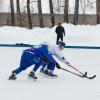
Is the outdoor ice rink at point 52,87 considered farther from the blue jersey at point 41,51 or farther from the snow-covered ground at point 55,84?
the blue jersey at point 41,51

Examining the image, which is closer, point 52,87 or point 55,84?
point 52,87

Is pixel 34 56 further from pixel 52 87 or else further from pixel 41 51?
pixel 52 87

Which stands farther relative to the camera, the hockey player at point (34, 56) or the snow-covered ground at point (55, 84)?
the hockey player at point (34, 56)

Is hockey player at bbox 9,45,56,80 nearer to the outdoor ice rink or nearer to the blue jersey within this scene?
the blue jersey

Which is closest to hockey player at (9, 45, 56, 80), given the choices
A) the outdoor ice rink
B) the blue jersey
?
the blue jersey

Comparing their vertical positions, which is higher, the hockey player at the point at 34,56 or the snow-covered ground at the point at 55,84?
the hockey player at the point at 34,56

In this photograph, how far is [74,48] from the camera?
1750 cm

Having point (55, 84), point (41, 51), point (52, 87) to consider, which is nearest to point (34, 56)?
point (41, 51)

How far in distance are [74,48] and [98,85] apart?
30.3 ft

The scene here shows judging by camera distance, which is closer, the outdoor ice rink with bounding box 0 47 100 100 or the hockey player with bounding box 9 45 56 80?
the outdoor ice rink with bounding box 0 47 100 100

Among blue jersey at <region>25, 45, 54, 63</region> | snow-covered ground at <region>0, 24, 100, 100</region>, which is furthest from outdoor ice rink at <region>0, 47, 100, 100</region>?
blue jersey at <region>25, 45, 54, 63</region>

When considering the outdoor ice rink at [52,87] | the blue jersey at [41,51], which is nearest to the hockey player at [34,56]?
the blue jersey at [41,51]

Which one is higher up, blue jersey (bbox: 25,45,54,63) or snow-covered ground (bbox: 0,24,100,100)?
blue jersey (bbox: 25,45,54,63)

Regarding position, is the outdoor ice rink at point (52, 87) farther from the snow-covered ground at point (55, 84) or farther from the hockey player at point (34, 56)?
the hockey player at point (34, 56)
